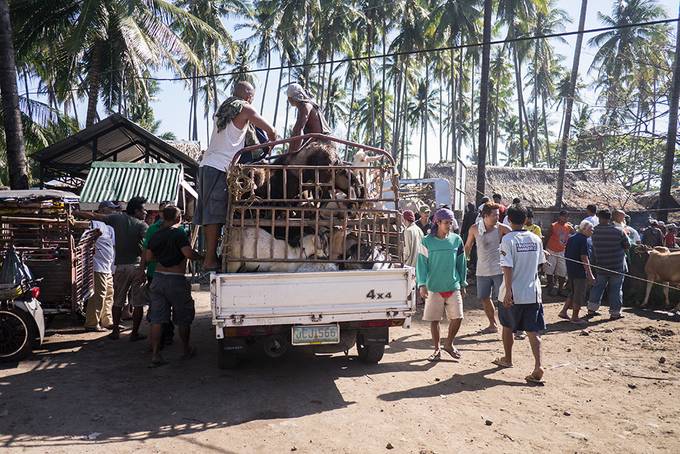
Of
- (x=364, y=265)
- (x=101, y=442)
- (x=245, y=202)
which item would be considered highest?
(x=245, y=202)

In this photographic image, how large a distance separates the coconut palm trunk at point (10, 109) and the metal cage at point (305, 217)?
747 cm

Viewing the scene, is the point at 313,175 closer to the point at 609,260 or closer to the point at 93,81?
the point at 609,260

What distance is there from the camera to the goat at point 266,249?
498 cm

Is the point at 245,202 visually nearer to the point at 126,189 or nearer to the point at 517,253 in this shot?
the point at 517,253

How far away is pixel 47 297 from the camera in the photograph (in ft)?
21.8

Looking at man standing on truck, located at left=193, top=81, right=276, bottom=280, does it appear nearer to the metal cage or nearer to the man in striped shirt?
the metal cage

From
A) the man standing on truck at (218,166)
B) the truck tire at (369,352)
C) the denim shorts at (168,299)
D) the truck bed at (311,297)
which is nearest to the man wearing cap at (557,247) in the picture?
the truck tire at (369,352)

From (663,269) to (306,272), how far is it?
7.76 m

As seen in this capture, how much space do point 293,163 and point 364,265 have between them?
1348 mm

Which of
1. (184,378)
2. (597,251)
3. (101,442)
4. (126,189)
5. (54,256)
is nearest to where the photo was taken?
(101,442)

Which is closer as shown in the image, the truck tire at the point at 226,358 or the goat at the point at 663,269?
the truck tire at the point at 226,358

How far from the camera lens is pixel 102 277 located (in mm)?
7133

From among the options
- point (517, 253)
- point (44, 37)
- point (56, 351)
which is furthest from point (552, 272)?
point (44, 37)

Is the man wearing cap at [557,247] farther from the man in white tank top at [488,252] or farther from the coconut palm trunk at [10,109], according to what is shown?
the coconut palm trunk at [10,109]
